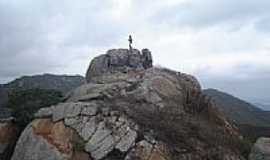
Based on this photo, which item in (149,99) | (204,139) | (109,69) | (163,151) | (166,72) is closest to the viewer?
(163,151)

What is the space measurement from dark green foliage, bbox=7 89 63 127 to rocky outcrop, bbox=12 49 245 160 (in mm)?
1222

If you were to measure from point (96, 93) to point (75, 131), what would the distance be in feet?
10.5

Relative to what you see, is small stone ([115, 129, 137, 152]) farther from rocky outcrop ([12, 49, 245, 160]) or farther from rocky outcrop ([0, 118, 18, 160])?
rocky outcrop ([0, 118, 18, 160])

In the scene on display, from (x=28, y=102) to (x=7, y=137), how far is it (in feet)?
7.30

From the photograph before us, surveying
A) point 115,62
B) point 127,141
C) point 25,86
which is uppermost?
point 115,62

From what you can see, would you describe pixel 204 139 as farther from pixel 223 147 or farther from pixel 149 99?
pixel 149 99

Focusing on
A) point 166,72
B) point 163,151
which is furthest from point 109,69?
point 163,151

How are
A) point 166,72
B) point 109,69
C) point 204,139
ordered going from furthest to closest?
point 109,69, point 166,72, point 204,139

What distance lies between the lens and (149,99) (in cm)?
2364

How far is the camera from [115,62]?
102 ft

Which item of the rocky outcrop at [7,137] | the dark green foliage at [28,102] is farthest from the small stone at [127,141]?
the rocky outcrop at [7,137]

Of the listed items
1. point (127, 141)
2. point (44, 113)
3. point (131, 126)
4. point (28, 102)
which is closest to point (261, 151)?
point (131, 126)

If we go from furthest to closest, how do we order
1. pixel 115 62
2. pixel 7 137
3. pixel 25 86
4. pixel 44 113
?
pixel 25 86 → pixel 115 62 → pixel 7 137 → pixel 44 113

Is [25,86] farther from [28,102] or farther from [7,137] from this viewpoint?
[7,137]
